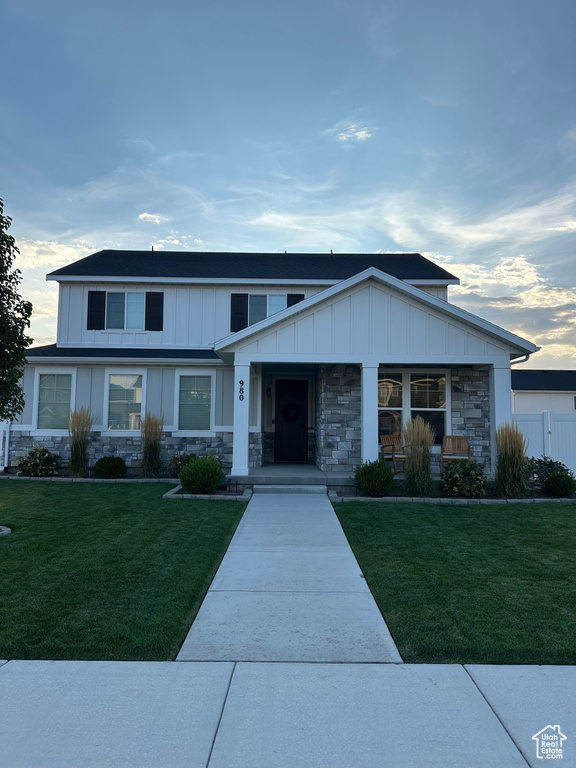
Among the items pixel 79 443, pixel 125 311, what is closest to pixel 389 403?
pixel 79 443

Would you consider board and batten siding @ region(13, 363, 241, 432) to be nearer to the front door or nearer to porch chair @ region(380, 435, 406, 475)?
the front door

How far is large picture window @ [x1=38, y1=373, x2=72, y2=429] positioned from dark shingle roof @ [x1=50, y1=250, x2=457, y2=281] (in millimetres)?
3110

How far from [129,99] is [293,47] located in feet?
12.9

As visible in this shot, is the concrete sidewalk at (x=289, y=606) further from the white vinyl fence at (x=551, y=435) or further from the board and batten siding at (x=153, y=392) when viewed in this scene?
the white vinyl fence at (x=551, y=435)

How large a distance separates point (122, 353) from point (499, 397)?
29.5ft

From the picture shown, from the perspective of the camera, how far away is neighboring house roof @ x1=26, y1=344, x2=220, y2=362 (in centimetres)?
1216

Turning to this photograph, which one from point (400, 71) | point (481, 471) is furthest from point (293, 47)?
point (481, 471)

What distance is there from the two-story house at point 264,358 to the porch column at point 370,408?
0.03 m

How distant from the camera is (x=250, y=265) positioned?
15.1 m

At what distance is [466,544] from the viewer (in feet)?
20.2

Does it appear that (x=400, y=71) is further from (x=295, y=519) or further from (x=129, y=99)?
(x=295, y=519)

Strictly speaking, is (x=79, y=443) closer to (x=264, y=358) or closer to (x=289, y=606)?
(x=264, y=358)

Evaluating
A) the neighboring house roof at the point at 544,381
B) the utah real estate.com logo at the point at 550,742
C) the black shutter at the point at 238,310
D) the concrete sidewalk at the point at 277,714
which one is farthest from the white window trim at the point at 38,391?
the neighboring house roof at the point at 544,381

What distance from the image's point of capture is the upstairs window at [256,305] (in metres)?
14.0
